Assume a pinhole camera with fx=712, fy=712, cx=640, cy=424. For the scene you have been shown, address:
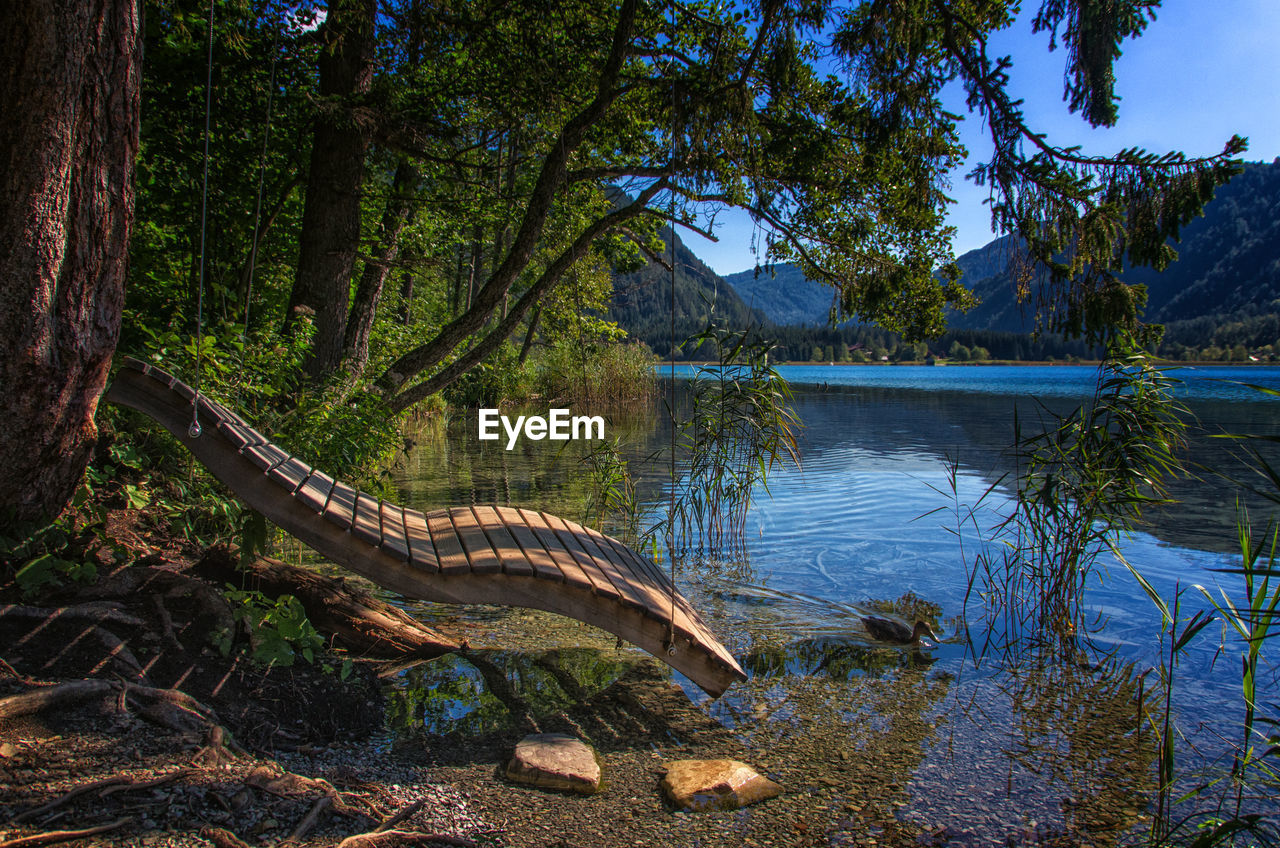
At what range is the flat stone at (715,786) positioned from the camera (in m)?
2.45

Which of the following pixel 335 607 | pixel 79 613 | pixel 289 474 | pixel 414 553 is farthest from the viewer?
pixel 335 607

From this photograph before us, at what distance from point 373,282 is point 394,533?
4.58 metres

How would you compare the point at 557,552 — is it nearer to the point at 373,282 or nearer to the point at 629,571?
the point at 629,571

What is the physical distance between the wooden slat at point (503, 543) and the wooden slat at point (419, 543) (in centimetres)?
27

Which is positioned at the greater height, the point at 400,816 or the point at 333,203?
the point at 333,203

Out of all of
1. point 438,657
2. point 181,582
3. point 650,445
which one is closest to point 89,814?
point 181,582

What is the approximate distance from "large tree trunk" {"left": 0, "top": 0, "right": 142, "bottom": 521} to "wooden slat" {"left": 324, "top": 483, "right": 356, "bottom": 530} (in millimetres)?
977

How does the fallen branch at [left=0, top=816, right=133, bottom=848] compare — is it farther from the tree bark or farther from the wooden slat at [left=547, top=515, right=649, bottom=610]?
the tree bark

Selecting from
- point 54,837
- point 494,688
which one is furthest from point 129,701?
point 494,688

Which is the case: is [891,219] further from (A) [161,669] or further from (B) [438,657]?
(A) [161,669]

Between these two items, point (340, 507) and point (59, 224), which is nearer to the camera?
point (59, 224)

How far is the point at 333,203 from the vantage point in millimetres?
5949

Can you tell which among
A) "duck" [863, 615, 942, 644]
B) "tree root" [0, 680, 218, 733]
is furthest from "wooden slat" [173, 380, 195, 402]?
"duck" [863, 615, 942, 644]

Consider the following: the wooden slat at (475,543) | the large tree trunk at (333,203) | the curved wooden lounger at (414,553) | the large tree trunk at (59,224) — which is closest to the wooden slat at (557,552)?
the curved wooden lounger at (414,553)
